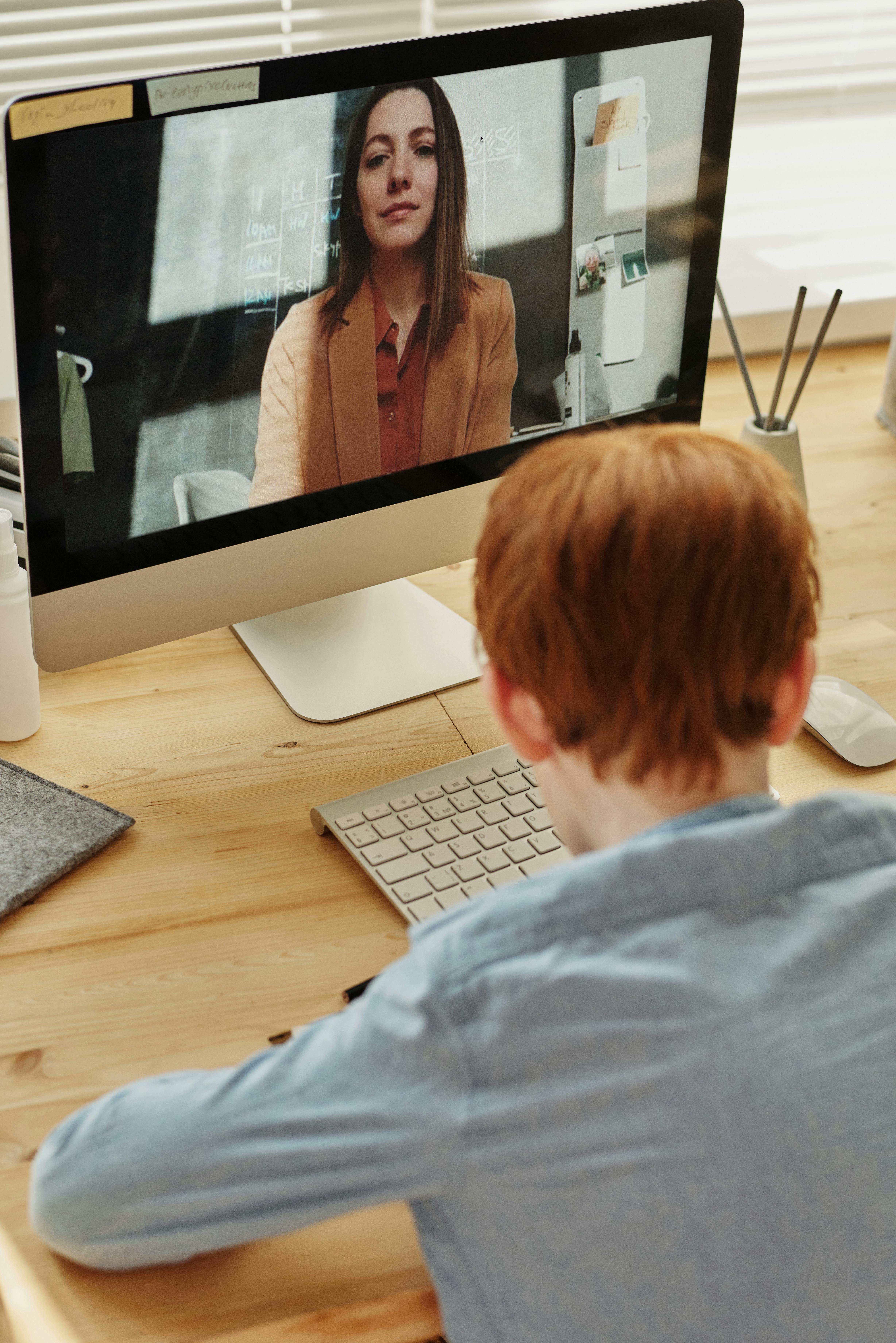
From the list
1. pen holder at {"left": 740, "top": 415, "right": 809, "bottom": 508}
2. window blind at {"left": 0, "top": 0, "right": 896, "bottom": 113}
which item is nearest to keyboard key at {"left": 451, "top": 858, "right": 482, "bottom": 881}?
pen holder at {"left": 740, "top": 415, "right": 809, "bottom": 508}

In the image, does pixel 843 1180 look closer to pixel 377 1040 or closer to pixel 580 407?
pixel 377 1040

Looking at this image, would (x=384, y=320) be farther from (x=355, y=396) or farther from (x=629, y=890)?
(x=629, y=890)

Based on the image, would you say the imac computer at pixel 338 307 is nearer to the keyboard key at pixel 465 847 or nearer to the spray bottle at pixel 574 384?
the spray bottle at pixel 574 384

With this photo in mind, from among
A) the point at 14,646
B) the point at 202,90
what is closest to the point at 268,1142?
the point at 14,646

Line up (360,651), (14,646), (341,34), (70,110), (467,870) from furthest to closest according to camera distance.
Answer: (341,34)
(360,651)
(14,646)
(467,870)
(70,110)

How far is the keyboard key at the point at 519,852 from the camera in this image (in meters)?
0.82

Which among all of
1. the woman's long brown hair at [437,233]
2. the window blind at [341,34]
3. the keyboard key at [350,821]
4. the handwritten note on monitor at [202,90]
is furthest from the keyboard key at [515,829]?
the window blind at [341,34]

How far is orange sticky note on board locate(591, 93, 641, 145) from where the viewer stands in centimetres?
92

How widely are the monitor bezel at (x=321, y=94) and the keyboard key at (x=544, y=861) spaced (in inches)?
12.4

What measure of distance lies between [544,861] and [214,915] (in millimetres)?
226

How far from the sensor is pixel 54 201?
73 cm

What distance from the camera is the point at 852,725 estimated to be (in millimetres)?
950

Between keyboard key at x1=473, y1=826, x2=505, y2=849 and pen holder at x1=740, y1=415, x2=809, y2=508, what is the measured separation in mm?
573

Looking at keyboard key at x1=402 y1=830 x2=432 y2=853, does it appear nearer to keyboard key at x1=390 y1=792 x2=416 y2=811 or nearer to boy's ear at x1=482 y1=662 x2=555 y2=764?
keyboard key at x1=390 y1=792 x2=416 y2=811
